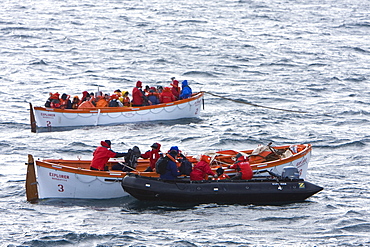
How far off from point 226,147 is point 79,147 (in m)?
5.73

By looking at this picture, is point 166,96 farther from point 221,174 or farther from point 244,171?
point 244,171

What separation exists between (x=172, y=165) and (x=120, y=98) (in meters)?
10.7

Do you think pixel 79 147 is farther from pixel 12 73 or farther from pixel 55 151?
pixel 12 73

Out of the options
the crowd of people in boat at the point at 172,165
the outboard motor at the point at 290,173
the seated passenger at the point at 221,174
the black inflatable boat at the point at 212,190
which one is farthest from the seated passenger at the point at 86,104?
the outboard motor at the point at 290,173

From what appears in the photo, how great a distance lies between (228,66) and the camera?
40906 millimetres

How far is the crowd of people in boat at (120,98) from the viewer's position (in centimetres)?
2559

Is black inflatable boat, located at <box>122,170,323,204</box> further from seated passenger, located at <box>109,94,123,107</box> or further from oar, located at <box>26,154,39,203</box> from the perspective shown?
seated passenger, located at <box>109,94,123,107</box>

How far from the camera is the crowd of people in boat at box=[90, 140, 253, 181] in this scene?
16156 millimetres

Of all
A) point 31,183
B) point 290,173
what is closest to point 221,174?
point 290,173

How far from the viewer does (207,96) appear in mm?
32906

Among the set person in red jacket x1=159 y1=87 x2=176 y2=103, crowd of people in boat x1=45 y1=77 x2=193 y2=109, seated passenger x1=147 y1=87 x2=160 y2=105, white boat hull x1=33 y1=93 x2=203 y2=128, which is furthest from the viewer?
Answer: person in red jacket x1=159 y1=87 x2=176 y2=103

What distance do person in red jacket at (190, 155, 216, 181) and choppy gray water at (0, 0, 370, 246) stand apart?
0.86m

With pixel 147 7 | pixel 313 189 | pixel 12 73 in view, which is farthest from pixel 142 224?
pixel 147 7

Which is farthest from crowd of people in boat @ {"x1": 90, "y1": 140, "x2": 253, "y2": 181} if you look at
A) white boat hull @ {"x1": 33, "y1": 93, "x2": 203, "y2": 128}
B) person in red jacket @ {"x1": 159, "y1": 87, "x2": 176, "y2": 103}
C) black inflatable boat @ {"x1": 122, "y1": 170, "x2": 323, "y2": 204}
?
person in red jacket @ {"x1": 159, "y1": 87, "x2": 176, "y2": 103}
